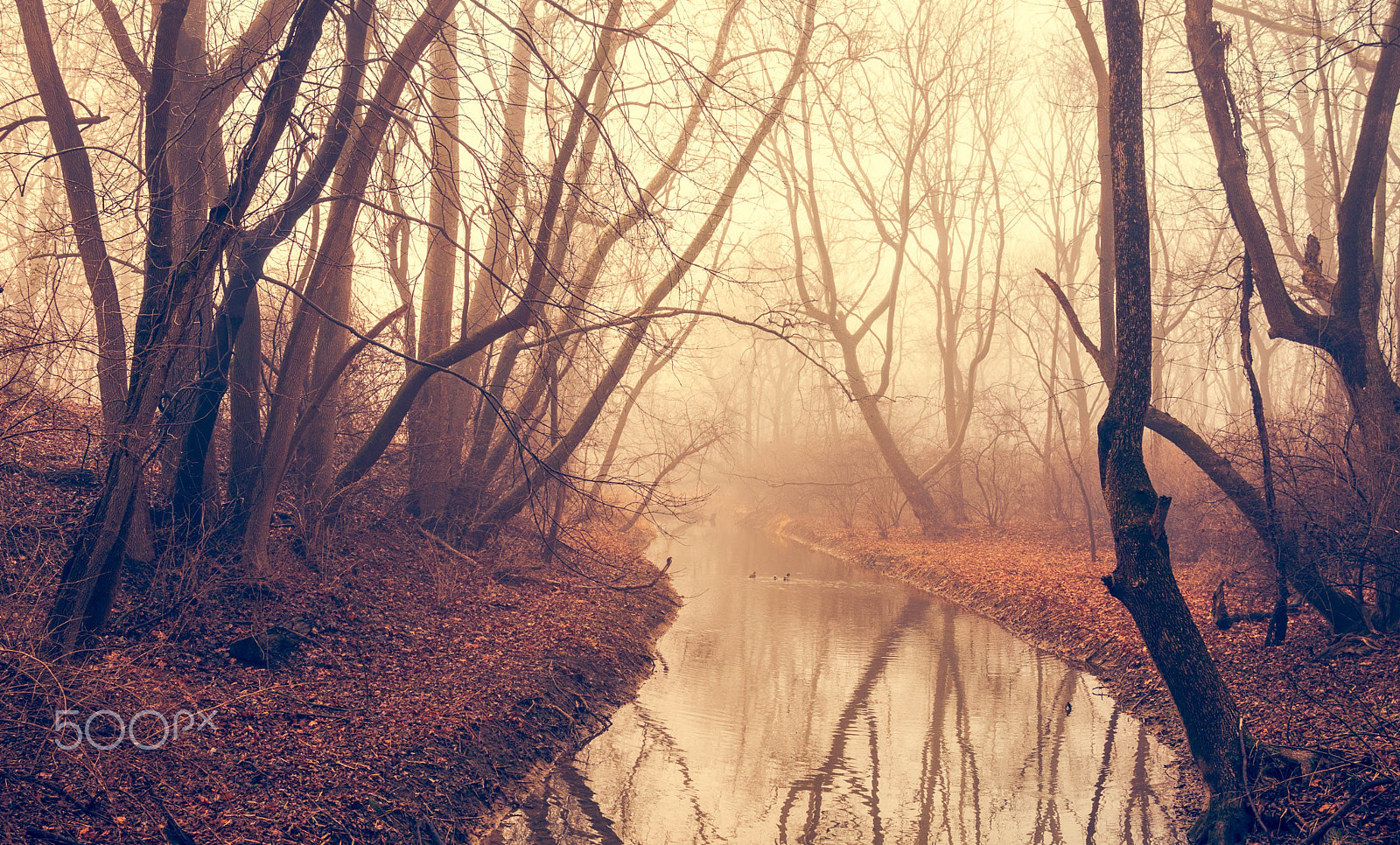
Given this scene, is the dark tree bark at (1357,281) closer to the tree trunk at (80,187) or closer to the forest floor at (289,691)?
the forest floor at (289,691)

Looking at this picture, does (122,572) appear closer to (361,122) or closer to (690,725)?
(361,122)

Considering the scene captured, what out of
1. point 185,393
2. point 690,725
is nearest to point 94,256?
point 185,393

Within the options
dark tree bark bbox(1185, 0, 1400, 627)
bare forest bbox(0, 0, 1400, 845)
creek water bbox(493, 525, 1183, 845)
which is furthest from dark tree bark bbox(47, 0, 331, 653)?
dark tree bark bbox(1185, 0, 1400, 627)

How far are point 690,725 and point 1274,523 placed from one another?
598cm

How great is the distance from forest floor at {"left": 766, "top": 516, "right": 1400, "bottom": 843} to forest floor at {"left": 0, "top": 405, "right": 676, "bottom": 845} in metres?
5.52

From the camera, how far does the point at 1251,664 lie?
9.06m

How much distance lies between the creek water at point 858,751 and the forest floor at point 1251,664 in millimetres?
501

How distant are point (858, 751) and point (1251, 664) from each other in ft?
13.1

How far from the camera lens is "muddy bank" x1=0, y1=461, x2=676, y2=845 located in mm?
4627

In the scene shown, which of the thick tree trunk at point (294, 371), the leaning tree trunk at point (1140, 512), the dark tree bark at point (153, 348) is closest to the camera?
the dark tree bark at point (153, 348)

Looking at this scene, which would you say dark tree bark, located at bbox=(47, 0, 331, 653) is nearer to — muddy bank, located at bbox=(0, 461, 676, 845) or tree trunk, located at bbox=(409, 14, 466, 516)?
muddy bank, located at bbox=(0, 461, 676, 845)

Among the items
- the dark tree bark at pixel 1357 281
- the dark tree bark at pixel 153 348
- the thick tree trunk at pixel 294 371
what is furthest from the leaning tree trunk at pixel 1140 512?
the dark tree bark at pixel 153 348

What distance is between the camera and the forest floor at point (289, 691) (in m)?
4.66

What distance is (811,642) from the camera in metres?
13.6
